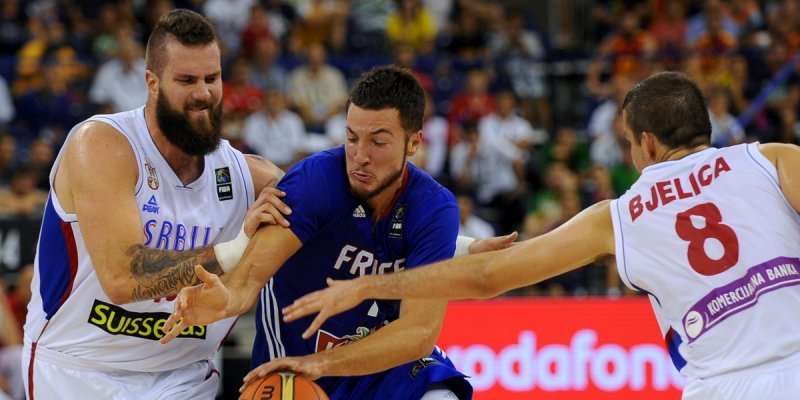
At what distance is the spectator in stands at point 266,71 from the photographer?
15.2 meters

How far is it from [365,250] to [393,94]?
77 cm

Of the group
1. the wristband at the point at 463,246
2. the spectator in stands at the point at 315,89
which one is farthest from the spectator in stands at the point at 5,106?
the wristband at the point at 463,246

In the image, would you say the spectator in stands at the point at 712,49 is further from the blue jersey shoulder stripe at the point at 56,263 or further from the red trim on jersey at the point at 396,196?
the blue jersey shoulder stripe at the point at 56,263

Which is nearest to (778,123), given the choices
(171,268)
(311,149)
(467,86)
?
(467,86)

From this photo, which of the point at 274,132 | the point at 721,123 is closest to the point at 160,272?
the point at 274,132

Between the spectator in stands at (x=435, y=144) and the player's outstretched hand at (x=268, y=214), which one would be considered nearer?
the player's outstretched hand at (x=268, y=214)

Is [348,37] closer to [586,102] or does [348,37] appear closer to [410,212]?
[586,102]

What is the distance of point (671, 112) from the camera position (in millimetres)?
4469

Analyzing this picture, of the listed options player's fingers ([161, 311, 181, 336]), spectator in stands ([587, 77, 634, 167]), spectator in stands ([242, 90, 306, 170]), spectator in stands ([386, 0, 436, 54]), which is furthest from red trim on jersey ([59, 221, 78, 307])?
spectator in stands ([386, 0, 436, 54])

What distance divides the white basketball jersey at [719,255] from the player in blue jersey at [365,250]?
115 centimetres

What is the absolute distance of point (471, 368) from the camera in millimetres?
9719

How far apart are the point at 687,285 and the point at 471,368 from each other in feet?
18.6

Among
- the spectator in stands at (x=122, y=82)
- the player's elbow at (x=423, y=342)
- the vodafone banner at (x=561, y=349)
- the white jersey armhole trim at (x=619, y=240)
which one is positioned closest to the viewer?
the white jersey armhole trim at (x=619, y=240)

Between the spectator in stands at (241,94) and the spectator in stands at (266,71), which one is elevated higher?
the spectator in stands at (266,71)
